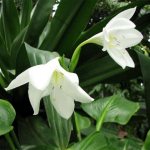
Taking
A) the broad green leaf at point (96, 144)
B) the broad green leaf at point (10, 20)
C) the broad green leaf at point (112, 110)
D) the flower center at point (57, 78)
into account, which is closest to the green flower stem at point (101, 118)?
the broad green leaf at point (112, 110)

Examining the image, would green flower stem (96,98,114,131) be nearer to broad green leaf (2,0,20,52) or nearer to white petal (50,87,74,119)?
white petal (50,87,74,119)

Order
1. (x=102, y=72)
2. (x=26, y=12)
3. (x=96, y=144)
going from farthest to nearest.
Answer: (x=26, y=12)
(x=102, y=72)
(x=96, y=144)

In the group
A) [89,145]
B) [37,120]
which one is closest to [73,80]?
[89,145]

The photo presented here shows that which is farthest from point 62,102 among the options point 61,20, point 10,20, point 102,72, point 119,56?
point 10,20

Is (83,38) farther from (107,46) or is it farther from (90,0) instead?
(107,46)

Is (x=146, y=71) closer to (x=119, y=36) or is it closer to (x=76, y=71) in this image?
(x=119, y=36)

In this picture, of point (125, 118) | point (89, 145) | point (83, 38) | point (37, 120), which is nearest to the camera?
point (89, 145)

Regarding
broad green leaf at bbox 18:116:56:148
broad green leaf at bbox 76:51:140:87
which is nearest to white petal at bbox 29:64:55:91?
broad green leaf at bbox 18:116:56:148
